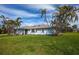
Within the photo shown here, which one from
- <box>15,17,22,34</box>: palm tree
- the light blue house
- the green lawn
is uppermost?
<box>15,17,22,34</box>: palm tree

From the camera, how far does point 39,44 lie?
7.19 feet

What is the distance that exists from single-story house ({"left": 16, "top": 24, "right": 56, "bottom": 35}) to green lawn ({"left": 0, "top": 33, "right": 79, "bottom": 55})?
0.04 m

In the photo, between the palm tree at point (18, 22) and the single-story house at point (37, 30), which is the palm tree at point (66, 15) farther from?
the palm tree at point (18, 22)

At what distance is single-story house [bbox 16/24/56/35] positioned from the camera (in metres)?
2.20

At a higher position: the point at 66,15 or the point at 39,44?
the point at 66,15

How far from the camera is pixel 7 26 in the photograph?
222 centimetres

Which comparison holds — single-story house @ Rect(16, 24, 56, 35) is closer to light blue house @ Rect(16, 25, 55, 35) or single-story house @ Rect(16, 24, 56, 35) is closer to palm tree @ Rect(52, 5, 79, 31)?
light blue house @ Rect(16, 25, 55, 35)

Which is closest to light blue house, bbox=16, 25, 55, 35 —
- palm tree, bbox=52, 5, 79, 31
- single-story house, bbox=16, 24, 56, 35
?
single-story house, bbox=16, 24, 56, 35

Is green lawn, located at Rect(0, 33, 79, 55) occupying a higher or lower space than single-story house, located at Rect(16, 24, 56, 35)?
lower

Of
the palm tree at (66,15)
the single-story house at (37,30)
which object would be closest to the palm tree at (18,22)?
the single-story house at (37,30)

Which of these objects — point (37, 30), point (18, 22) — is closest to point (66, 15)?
point (37, 30)

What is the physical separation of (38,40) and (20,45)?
19 centimetres

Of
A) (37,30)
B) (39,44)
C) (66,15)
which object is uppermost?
(66,15)

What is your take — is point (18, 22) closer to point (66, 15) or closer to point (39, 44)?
point (39, 44)
